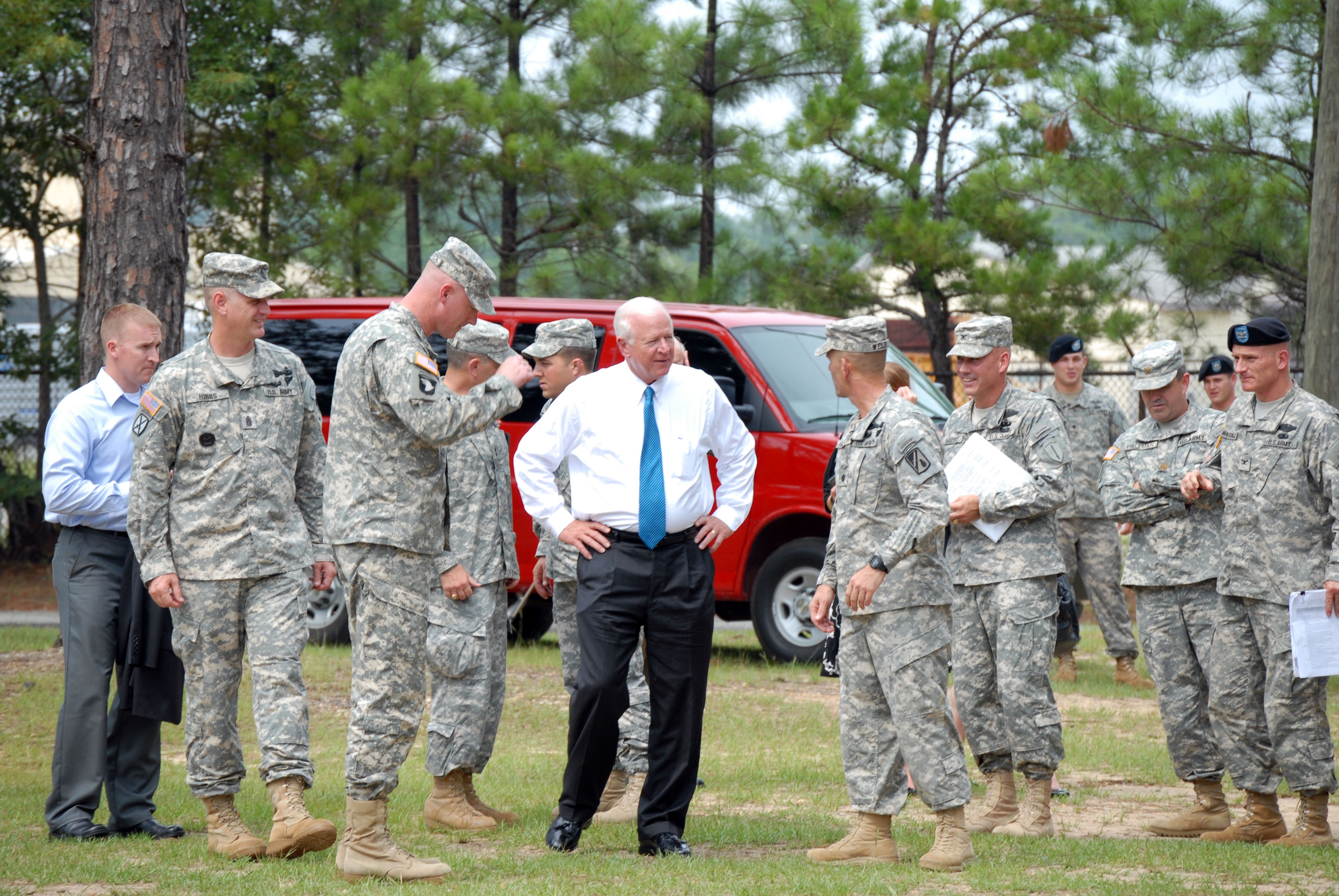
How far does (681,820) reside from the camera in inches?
211

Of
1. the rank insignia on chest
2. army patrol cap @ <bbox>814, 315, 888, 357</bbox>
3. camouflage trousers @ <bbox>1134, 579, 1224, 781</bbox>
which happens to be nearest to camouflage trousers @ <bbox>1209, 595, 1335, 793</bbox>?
camouflage trousers @ <bbox>1134, 579, 1224, 781</bbox>

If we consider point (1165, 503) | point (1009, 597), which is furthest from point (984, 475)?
point (1165, 503)

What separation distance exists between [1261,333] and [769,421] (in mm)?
4191

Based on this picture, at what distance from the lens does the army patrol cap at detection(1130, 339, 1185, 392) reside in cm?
650

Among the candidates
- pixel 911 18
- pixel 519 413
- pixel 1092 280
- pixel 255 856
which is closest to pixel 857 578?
pixel 255 856

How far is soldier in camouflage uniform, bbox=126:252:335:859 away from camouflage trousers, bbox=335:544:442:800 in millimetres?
423

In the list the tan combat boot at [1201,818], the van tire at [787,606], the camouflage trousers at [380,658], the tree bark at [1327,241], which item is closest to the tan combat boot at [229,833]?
the camouflage trousers at [380,658]

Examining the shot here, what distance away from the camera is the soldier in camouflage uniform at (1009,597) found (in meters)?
5.70

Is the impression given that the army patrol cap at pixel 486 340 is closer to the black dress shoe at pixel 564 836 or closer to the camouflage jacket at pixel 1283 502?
the black dress shoe at pixel 564 836

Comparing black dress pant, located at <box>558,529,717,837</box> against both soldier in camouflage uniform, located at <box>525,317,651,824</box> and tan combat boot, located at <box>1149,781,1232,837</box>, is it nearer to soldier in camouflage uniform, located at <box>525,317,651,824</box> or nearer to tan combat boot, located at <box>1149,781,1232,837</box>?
soldier in camouflage uniform, located at <box>525,317,651,824</box>

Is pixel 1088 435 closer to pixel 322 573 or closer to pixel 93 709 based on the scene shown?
pixel 322 573

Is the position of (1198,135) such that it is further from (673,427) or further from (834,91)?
(673,427)

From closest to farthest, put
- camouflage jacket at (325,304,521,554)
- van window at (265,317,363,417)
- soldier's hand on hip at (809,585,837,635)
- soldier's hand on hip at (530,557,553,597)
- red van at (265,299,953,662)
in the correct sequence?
camouflage jacket at (325,304,521,554), soldier's hand on hip at (809,585,837,635), soldier's hand on hip at (530,557,553,597), red van at (265,299,953,662), van window at (265,317,363,417)

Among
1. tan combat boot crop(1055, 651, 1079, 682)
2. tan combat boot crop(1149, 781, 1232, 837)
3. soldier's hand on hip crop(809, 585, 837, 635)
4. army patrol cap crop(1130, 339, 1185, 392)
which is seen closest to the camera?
soldier's hand on hip crop(809, 585, 837, 635)
